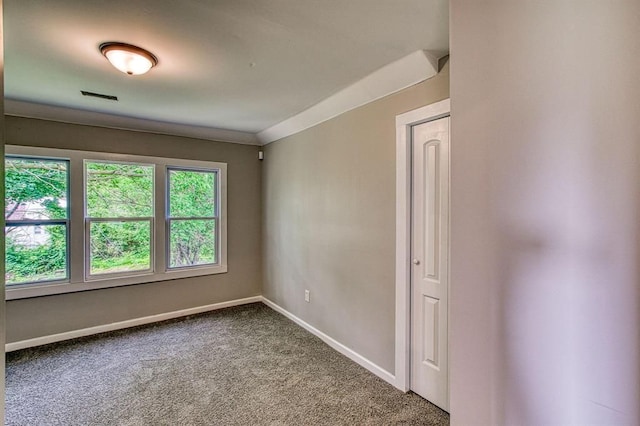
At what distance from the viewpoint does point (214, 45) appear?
1.92 metres

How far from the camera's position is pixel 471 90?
92cm

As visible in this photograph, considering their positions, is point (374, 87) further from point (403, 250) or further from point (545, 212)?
point (545, 212)

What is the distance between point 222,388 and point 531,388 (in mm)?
2273

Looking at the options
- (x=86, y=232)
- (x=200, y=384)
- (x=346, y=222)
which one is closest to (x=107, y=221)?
(x=86, y=232)

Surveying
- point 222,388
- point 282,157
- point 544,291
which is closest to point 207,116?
point 282,157

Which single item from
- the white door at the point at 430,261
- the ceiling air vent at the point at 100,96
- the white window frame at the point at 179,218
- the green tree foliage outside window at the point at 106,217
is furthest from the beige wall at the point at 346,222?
the ceiling air vent at the point at 100,96

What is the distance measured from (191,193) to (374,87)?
2869 mm

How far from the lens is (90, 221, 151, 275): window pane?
3.50 metres

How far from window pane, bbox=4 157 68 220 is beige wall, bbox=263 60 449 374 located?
7.96ft

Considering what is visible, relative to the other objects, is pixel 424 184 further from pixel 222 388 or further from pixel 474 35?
pixel 222 388

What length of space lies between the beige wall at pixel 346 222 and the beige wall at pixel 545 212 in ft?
4.17

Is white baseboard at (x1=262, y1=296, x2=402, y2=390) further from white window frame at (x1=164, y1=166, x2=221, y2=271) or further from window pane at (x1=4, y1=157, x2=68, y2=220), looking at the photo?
window pane at (x1=4, y1=157, x2=68, y2=220)

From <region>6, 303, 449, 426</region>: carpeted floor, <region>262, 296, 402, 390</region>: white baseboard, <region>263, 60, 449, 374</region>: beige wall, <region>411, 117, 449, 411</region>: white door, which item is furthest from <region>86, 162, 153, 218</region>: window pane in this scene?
<region>411, 117, 449, 411</region>: white door

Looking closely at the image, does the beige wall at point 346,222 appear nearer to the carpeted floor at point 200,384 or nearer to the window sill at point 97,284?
the carpeted floor at point 200,384
